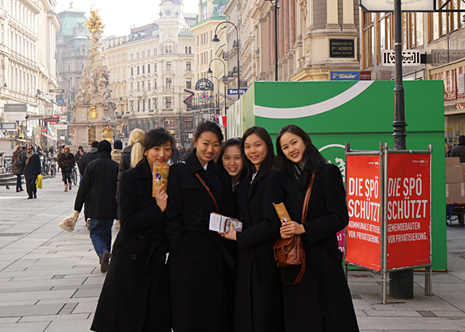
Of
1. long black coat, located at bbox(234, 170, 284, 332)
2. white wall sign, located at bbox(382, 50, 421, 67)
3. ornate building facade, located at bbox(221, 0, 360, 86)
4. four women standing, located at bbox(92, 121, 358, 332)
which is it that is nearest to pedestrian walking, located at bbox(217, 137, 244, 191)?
four women standing, located at bbox(92, 121, 358, 332)

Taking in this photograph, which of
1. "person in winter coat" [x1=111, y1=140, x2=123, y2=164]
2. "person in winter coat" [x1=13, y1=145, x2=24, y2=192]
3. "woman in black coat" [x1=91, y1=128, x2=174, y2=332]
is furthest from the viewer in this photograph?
"person in winter coat" [x1=13, y1=145, x2=24, y2=192]

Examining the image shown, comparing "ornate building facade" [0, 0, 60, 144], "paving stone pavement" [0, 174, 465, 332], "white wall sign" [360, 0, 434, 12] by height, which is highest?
"ornate building facade" [0, 0, 60, 144]

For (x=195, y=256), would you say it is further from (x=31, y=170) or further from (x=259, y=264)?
(x=31, y=170)

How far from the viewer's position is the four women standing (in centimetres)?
431

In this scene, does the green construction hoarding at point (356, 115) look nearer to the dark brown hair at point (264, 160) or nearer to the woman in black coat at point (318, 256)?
the dark brown hair at point (264, 160)

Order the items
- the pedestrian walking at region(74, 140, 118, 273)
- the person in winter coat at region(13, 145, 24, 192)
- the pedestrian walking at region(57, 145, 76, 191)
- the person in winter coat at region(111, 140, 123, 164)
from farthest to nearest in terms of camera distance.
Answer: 1. the pedestrian walking at region(57, 145, 76, 191)
2. the person in winter coat at region(13, 145, 24, 192)
3. the person in winter coat at region(111, 140, 123, 164)
4. the pedestrian walking at region(74, 140, 118, 273)

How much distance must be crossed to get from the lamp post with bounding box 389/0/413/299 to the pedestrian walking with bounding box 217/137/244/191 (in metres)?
3.44

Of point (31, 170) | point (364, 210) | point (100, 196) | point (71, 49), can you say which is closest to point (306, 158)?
point (364, 210)

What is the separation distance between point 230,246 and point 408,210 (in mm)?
3459

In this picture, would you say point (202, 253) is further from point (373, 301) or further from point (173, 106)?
point (173, 106)

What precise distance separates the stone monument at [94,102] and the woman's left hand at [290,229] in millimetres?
66937

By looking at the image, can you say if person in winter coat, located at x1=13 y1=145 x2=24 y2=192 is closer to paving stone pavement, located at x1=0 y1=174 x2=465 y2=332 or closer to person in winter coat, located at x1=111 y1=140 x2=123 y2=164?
person in winter coat, located at x1=111 y1=140 x2=123 y2=164

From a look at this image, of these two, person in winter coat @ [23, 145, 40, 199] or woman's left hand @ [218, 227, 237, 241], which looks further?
person in winter coat @ [23, 145, 40, 199]

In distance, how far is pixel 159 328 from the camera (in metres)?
4.52
